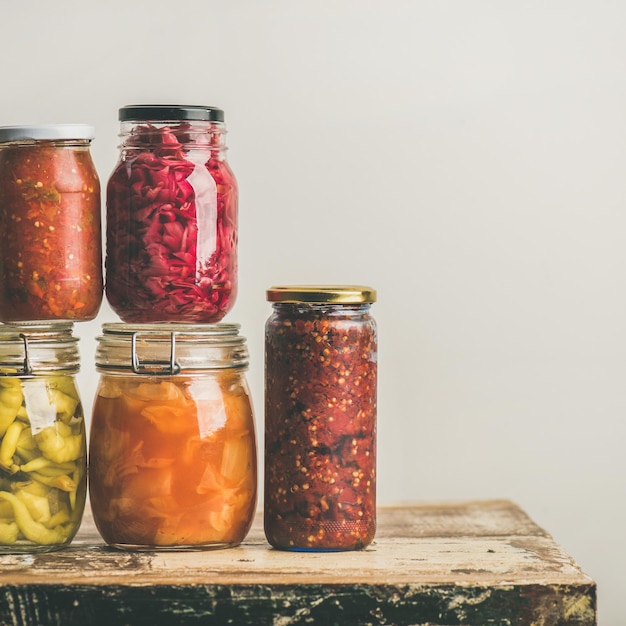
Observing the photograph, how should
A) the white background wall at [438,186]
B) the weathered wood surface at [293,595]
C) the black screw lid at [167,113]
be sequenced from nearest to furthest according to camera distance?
the weathered wood surface at [293,595]
the black screw lid at [167,113]
the white background wall at [438,186]

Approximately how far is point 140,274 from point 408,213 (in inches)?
22.4

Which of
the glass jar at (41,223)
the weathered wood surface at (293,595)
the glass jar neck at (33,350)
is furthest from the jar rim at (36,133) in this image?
the weathered wood surface at (293,595)

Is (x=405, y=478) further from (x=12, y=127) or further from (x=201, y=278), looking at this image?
(x=12, y=127)

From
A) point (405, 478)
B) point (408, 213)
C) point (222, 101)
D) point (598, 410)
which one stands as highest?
point (222, 101)

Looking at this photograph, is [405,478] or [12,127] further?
[405,478]

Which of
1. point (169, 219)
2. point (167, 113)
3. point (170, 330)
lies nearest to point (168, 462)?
point (170, 330)

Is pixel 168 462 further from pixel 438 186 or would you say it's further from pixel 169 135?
pixel 438 186

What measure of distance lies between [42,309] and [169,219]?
154 mm

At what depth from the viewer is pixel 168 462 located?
98 centimetres

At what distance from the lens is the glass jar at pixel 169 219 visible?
38.8 inches

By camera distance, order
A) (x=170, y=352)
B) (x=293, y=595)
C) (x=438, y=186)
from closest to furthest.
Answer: (x=293, y=595) → (x=170, y=352) → (x=438, y=186)

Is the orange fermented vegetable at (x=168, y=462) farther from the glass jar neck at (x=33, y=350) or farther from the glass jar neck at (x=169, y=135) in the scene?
the glass jar neck at (x=169, y=135)

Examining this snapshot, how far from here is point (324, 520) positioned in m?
1.00

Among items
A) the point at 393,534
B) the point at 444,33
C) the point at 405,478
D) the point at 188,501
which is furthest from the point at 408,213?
the point at 188,501
